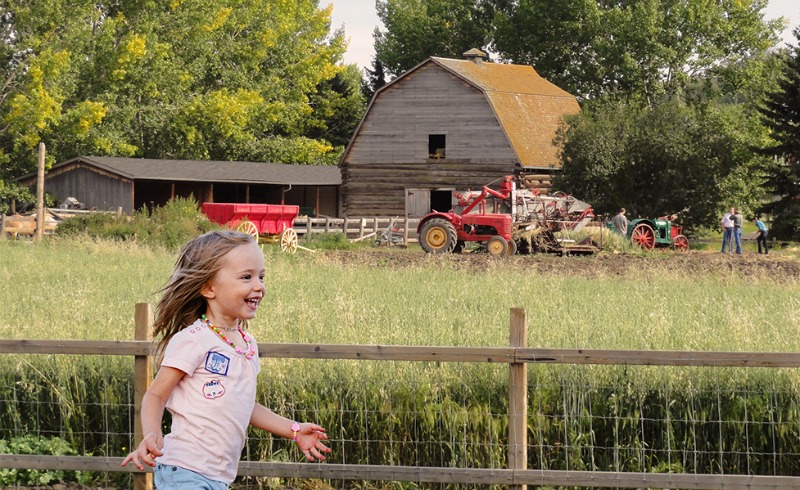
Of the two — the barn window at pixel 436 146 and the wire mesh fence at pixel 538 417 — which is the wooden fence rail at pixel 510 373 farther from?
the barn window at pixel 436 146

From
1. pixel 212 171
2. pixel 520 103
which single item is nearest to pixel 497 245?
pixel 520 103

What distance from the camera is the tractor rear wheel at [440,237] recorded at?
104 feet

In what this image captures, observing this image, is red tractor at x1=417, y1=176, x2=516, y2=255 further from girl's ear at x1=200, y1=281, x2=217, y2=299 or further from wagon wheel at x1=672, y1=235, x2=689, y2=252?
girl's ear at x1=200, y1=281, x2=217, y2=299

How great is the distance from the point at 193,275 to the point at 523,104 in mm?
45472

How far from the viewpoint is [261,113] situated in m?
57.6

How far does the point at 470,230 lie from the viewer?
31.9m

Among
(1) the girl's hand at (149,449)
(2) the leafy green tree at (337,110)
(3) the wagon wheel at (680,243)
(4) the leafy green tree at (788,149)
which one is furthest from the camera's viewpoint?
(2) the leafy green tree at (337,110)

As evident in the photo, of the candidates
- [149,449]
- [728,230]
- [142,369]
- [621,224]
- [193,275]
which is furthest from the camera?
[728,230]

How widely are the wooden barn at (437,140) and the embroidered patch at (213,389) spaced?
136ft

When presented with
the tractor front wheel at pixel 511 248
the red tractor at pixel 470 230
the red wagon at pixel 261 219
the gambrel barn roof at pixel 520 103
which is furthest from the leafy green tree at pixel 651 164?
the red wagon at pixel 261 219

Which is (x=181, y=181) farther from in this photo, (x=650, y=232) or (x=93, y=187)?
(x=650, y=232)

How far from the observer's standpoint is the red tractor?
3105 centimetres

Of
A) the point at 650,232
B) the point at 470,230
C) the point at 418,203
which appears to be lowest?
the point at 470,230

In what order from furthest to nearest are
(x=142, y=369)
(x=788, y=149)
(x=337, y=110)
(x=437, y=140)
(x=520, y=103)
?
(x=337, y=110) → (x=437, y=140) → (x=520, y=103) → (x=788, y=149) → (x=142, y=369)
